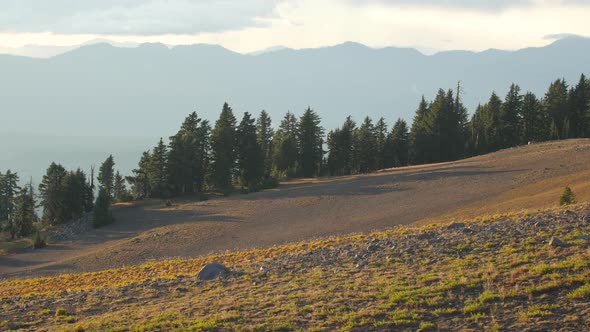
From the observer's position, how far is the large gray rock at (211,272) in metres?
20.7

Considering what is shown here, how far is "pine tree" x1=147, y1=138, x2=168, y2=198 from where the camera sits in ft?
223

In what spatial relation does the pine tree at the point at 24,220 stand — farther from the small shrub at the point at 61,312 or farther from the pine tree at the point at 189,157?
the small shrub at the point at 61,312

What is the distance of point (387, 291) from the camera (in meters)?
15.0

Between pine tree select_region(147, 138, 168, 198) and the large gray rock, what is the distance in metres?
48.4

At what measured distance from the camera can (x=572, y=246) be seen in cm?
1706

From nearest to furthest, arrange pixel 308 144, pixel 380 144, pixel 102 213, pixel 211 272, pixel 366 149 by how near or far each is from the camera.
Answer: pixel 211 272
pixel 102 213
pixel 308 144
pixel 366 149
pixel 380 144

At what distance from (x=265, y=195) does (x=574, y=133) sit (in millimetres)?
56677

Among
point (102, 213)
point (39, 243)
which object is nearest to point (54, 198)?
point (102, 213)

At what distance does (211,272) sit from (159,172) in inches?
1953

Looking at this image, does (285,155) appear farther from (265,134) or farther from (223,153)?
(223,153)

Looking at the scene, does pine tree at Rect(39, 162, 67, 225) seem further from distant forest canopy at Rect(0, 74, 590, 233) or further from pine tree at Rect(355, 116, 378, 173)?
pine tree at Rect(355, 116, 378, 173)

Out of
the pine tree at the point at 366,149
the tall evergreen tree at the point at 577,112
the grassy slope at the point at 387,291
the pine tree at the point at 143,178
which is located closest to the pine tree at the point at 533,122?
the tall evergreen tree at the point at 577,112

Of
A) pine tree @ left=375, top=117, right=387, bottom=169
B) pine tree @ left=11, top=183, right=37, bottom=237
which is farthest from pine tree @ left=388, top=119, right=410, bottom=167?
pine tree @ left=11, top=183, right=37, bottom=237

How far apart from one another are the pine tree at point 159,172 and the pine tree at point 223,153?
6.50 metres
